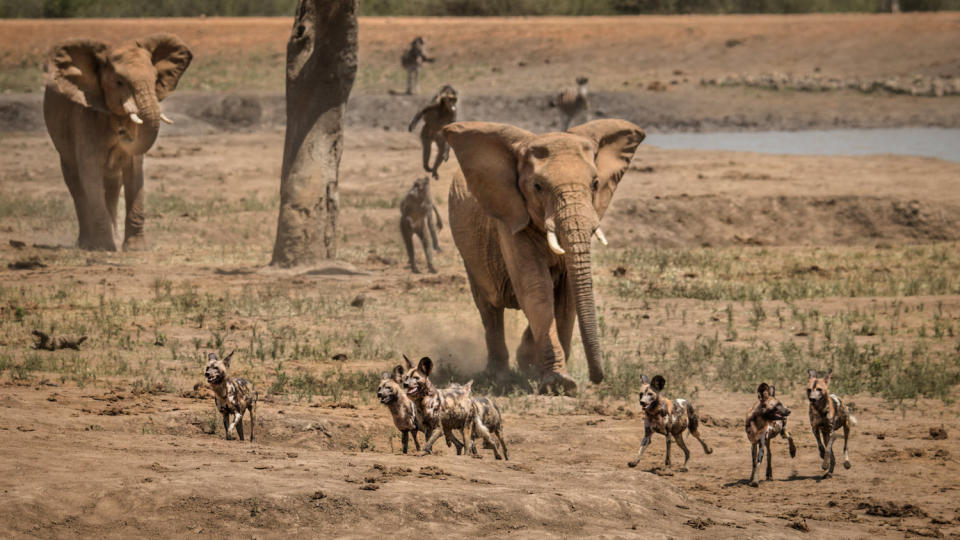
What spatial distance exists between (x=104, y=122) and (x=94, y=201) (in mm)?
1222

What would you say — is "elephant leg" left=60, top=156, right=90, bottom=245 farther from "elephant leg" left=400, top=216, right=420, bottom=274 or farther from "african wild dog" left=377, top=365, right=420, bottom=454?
"african wild dog" left=377, top=365, right=420, bottom=454

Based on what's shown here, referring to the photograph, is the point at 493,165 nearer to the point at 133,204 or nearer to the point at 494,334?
the point at 494,334

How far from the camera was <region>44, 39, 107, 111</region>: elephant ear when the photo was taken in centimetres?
1977

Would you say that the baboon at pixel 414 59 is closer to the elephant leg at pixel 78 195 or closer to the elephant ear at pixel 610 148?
the elephant leg at pixel 78 195

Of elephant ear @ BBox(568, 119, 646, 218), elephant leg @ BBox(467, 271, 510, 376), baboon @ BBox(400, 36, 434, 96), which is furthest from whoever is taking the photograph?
baboon @ BBox(400, 36, 434, 96)

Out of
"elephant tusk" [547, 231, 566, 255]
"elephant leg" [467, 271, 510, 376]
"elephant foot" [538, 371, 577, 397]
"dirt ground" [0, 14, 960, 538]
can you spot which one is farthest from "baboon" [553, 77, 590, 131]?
"elephant tusk" [547, 231, 566, 255]

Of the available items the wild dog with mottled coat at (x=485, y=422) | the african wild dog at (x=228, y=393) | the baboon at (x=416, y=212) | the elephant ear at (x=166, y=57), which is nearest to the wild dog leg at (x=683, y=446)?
the wild dog with mottled coat at (x=485, y=422)

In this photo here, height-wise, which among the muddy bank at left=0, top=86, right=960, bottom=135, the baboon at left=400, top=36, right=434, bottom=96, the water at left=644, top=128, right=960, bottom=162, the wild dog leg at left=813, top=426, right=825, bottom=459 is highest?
the baboon at left=400, top=36, right=434, bottom=96

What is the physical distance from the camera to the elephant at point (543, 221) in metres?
10.8

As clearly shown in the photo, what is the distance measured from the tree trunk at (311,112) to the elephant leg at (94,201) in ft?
11.0

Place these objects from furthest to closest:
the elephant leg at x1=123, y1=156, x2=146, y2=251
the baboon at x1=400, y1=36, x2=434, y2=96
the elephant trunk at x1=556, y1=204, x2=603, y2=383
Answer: the baboon at x1=400, y1=36, x2=434, y2=96 < the elephant leg at x1=123, y1=156, x2=146, y2=251 < the elephant trunk at x1=556, y1=204, x2=603, y2=383

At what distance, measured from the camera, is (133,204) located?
67.5 feet

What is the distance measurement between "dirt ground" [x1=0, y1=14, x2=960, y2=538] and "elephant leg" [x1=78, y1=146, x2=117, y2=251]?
0.60m

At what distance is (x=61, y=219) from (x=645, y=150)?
1287 centimetres
